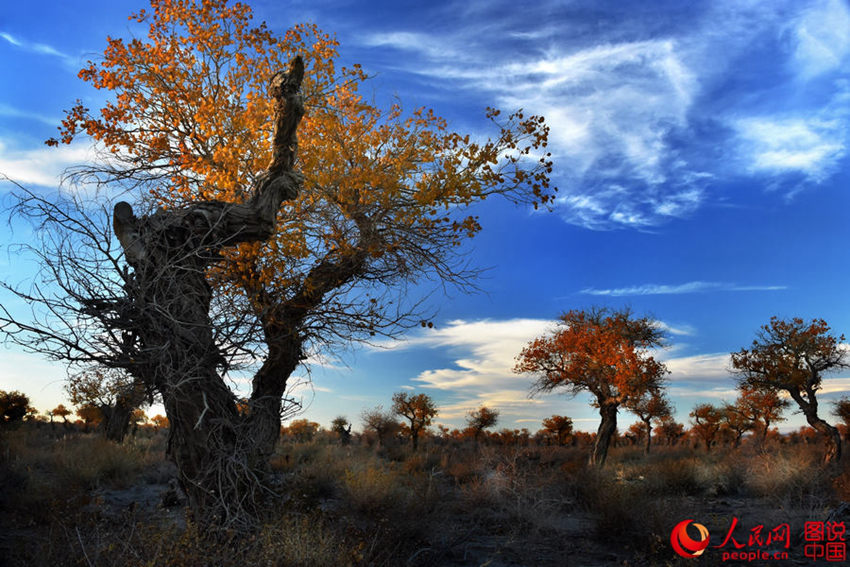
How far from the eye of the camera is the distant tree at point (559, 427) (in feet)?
140

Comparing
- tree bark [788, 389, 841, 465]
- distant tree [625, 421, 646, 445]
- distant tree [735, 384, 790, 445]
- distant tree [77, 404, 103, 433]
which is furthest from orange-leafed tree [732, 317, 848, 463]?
Result: distant tree [77, 404, 103, 433]

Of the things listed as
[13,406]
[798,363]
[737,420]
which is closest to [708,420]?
[737,420]

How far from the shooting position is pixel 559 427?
141ft

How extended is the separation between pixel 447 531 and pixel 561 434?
35349 millimetres

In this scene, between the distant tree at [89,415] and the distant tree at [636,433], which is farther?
the distant tree at [636,433]

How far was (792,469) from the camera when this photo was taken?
50.1 feet

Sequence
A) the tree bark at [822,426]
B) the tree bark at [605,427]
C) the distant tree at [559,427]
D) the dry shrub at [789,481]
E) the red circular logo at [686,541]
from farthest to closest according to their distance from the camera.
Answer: the distant tree at [559,427]
the tree bark at [605,427]
the tree bark at [822,426]
the dry shrub at [789,481]
the red circular logo at [686,541]

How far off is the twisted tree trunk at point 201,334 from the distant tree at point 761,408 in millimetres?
35885

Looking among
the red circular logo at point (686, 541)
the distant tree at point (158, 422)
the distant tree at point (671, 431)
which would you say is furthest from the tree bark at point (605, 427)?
the distant tree at point (158, 422)

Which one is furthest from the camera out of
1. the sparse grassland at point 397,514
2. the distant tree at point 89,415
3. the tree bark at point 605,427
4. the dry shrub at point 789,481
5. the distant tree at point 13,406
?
the distant tree at point 89,415

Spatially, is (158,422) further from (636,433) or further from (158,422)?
(636,433)

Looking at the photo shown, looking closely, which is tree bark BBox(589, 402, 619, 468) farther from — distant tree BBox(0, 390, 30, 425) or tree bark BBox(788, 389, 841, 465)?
distant tree BBox(0, 390, 30, 425)

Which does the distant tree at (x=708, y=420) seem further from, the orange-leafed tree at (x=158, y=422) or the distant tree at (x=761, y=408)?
the orange-leafed tree at (x=158, y=422)

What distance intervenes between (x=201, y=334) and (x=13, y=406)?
3280 centimetres
